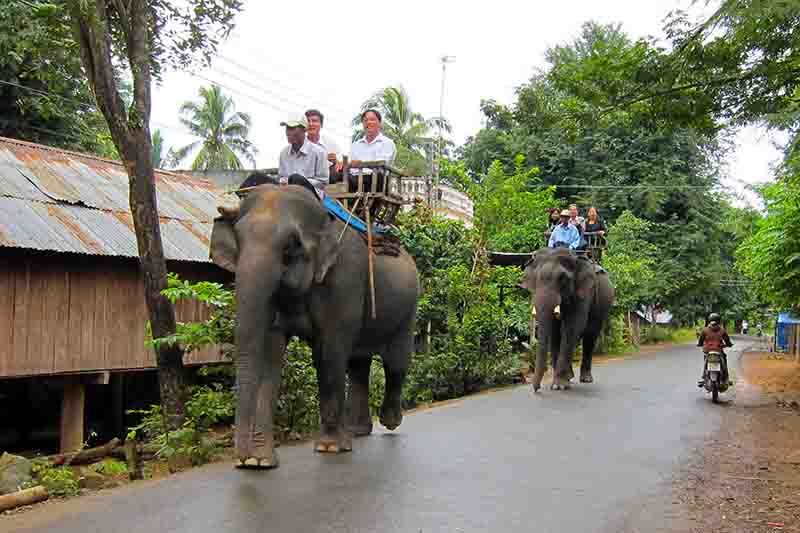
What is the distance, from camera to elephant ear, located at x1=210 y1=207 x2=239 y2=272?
6754 mm

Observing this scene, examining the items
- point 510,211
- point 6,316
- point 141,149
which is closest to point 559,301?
point 141,149

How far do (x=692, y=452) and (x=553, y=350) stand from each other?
240 inches

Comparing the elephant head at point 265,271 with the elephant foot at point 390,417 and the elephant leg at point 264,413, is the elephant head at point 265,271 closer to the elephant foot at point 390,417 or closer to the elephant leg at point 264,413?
the elephant leg at point 264,413

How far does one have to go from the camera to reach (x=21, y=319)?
13.8 metres

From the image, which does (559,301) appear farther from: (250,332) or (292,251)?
(250,332)

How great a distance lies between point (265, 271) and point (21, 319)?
904cm

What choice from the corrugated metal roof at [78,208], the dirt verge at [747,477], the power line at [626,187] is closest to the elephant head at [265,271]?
the dirt verge at [747,477]

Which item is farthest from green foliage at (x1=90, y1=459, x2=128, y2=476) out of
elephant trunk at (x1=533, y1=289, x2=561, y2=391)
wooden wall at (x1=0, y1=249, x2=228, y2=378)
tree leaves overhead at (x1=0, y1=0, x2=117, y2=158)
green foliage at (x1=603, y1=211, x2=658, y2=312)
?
green foliage at (x1=603, y1=211, x2=658, y2=312)

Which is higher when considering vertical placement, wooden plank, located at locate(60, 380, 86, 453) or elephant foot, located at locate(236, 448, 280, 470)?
elephant foot, located at locate(236, 448, 280, 470)

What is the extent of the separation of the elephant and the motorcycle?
2.01 metres

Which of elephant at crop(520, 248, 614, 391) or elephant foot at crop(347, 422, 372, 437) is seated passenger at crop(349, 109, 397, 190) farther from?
elephant at crop(520, 248, 614, 391)

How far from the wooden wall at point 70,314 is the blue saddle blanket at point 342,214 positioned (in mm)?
7885

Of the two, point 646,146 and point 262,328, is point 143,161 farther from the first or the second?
point 646,146

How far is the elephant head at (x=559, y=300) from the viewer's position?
13.1m
